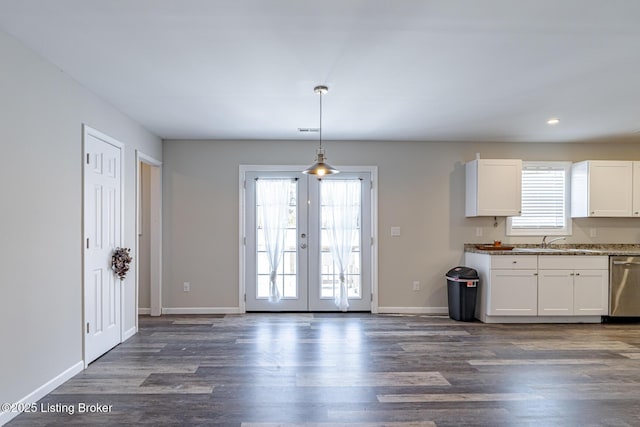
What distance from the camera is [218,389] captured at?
295cm

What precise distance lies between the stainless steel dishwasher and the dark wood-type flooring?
26 centimetres

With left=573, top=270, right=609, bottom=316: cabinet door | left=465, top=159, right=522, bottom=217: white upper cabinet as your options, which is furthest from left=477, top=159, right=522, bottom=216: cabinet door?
left=573, top=270, right=609, bottom=316: cabinet door

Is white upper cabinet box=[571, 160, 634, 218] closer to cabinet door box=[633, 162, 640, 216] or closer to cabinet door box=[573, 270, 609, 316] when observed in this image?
cabinet door box=[633, 162, 640, 216]

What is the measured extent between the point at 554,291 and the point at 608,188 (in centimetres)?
163

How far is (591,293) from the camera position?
490 cm

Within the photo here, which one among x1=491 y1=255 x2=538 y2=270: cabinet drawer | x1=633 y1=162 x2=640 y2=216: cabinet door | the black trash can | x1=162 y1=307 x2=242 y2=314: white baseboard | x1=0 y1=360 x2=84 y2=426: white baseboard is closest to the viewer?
x1=0 y1=360 x2=84 y2=426: white baseboard

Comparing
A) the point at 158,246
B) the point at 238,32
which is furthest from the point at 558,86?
the point at 158,246

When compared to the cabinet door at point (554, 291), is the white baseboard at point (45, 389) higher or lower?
lower

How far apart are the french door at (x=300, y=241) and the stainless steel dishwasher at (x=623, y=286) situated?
2.99m

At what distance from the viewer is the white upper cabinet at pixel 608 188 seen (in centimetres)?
524

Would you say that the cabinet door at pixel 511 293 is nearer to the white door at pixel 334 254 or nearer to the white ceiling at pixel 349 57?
the white door at pixel 334 254

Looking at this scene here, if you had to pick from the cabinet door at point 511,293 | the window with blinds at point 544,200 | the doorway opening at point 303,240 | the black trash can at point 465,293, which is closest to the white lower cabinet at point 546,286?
the cabinet door at point 511,293

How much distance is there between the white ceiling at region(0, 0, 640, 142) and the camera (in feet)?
7.17

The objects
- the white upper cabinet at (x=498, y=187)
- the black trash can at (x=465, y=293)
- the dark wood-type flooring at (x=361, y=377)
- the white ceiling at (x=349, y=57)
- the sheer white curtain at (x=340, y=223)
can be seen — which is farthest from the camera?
the sheer white curtain at (x=340, y=223)
